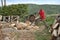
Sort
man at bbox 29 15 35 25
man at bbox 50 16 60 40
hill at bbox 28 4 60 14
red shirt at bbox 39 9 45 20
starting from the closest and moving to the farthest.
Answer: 1. man at bbox 50 16 60 40
2. red shirt at bbox 39 9 45 20
3. man at bbox 29 15 35 25
4. hill at bbox 28 4 60 14

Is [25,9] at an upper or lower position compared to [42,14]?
lower

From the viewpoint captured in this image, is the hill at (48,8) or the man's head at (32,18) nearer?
the man's head at (32,18)

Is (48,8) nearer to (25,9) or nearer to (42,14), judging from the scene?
(25,9)

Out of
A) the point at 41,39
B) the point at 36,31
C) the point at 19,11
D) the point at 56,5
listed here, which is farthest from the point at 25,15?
the point at 41,39

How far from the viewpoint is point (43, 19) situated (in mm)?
8719

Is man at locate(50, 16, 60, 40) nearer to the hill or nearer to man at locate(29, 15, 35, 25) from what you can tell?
man at locate(29, 15, 35, 25)

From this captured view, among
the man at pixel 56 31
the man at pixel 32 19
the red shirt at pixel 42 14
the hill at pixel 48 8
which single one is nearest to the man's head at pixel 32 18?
the man at pixel 32 19

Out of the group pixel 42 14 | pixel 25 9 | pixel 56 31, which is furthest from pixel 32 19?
pixel 56 31

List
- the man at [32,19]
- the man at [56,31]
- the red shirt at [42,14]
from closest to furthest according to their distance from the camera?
1. the man at [56,31]
2. the red shirt at [42,14]
3. the man at [32,19]

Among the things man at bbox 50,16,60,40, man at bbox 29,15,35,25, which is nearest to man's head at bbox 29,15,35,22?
man at bbox 29,15,35,25

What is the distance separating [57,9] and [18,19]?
5.68 ft

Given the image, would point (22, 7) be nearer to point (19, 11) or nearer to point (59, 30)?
point (19, 11)

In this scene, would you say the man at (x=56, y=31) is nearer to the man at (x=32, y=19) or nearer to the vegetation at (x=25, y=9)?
the man at (x=32, y=19)

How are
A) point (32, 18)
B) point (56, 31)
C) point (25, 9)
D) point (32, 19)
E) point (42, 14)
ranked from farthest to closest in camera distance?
point (25, 9) < point (32, 19) < point (32, 18) < point (42, 14) < point (56, 31)
